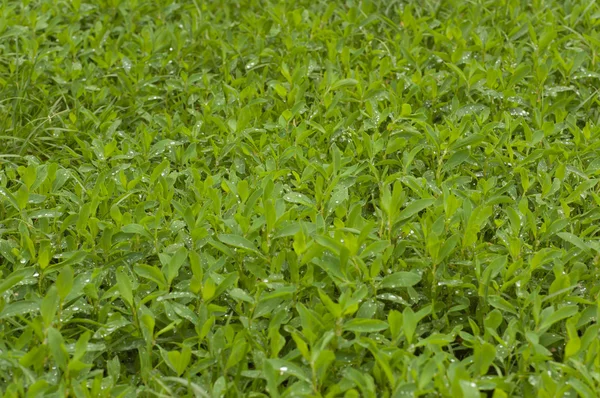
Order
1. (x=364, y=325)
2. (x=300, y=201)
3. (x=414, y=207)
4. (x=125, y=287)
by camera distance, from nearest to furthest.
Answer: (x=364, y=325)
(x=125, y=287)
(x=414, y=207)
(x=300, y=201)

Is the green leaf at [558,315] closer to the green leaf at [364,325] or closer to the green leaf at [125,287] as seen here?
the green leaf at [364,325]

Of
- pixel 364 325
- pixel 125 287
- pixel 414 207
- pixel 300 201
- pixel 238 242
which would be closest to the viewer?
pixel 364 325

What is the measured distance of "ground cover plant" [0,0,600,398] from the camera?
2090 mm

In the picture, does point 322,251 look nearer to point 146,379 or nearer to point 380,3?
point 146,379

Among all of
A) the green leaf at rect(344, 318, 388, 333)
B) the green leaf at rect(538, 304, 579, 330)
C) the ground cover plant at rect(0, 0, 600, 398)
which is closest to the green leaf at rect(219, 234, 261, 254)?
the ground cover plant at rect(0, 0, 600, 398)

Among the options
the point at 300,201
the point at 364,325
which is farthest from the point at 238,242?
the point at 364,325

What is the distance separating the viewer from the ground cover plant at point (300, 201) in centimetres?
209

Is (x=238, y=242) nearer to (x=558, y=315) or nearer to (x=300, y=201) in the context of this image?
(x=300, y=201)

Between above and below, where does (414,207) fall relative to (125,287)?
above

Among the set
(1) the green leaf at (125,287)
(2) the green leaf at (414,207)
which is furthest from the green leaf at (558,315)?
(1) the green leaf at (125,287)

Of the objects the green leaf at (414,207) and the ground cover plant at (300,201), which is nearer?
the ground cover plant at (300,201)

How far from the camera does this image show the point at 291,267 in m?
2.30

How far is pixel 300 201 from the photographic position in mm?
2582

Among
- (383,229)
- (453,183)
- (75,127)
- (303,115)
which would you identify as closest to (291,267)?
(383,229)
